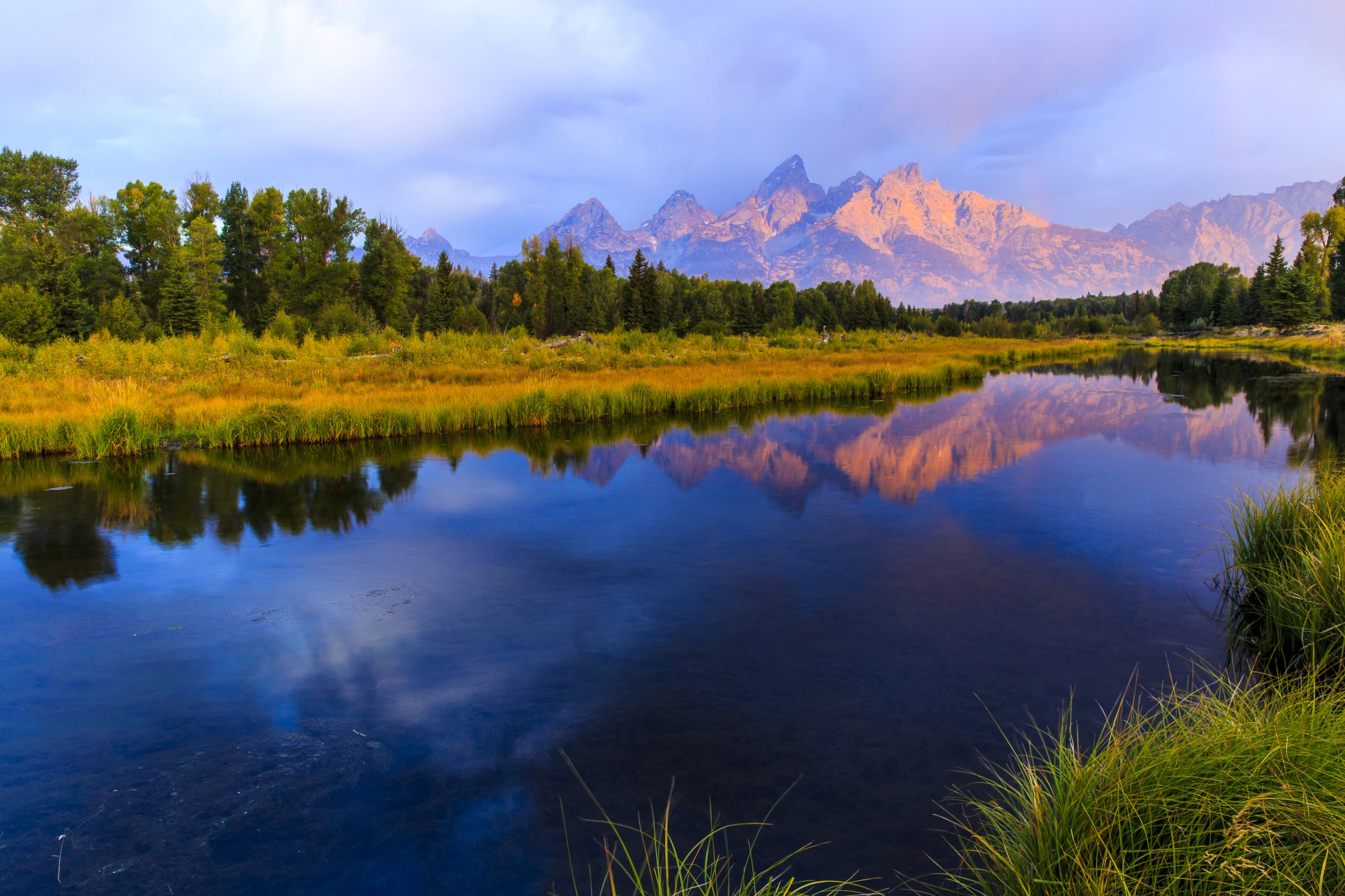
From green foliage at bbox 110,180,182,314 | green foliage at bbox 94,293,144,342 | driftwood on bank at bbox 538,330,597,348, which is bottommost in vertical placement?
driftwood on bank at bbox 538,330,597,348

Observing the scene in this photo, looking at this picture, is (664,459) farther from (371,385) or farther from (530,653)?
(371,385)

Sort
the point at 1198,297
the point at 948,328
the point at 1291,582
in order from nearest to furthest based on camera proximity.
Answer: the point at 1291,582, the point at 1198,297, the point at 948,328

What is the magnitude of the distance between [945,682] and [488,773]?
346 centimetres

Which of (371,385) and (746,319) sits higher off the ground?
(746,319)

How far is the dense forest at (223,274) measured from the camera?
3906cm

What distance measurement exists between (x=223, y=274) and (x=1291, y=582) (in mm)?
64608

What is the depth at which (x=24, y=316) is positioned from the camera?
31969 mm

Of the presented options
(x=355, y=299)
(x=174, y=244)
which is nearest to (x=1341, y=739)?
(x=174, y=244)

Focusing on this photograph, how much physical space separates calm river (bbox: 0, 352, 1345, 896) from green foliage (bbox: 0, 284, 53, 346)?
26813 millimetres

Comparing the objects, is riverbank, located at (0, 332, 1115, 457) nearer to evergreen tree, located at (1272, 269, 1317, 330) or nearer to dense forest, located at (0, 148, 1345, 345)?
dense forest, located at (0, 148, 1345, 345)

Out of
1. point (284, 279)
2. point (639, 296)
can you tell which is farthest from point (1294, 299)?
point (284, 279)

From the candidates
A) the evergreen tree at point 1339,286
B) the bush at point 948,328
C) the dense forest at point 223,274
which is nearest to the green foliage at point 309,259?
the dense forest at point 223,274

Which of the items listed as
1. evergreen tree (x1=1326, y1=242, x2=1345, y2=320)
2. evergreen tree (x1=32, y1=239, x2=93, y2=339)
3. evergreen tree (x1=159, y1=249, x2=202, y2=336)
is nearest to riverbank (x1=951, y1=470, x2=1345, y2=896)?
evergreen tree (x1=32, y1=239, x2=93, y2=339)

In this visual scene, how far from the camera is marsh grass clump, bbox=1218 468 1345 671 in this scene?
5125 millimetres
